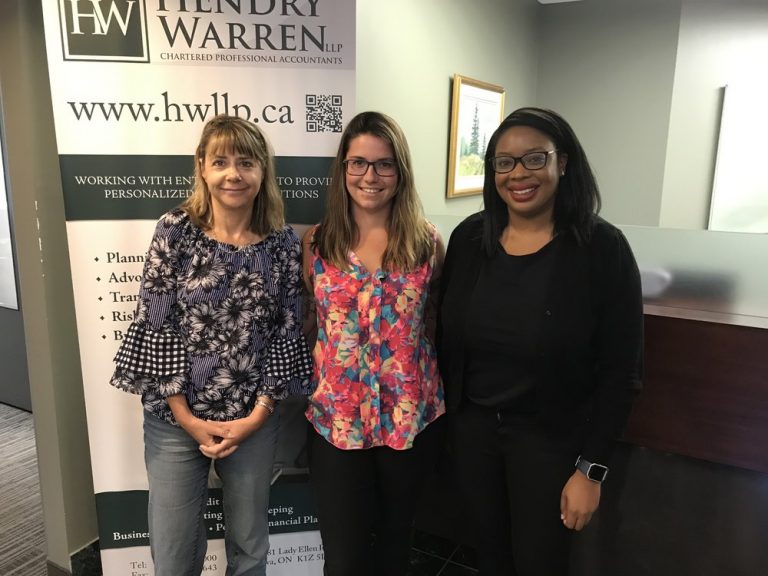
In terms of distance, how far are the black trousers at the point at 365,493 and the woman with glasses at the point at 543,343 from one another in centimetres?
15

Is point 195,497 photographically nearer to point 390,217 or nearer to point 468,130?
point 390,217

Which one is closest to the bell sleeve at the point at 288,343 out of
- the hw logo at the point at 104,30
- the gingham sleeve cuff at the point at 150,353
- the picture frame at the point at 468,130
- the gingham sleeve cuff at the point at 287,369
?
the gingham sleeve cuff at the point at 287,369

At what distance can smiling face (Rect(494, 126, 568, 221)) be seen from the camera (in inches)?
52.1

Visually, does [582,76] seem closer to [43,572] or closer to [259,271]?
[259,271]

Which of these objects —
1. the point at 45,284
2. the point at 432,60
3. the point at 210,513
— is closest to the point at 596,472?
the point at 210,513

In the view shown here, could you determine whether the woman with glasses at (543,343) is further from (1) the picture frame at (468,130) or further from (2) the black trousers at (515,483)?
(1) the picture frame at (468,130)

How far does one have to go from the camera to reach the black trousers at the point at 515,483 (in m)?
1.35

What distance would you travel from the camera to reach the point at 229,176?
4.70 feet

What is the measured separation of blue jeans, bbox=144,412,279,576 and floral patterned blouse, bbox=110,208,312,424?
0.29 ft

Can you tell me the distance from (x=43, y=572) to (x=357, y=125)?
2.07 metres

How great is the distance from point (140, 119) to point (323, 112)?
0.54 meters

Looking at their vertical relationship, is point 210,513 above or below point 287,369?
below

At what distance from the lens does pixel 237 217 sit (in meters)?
1.50

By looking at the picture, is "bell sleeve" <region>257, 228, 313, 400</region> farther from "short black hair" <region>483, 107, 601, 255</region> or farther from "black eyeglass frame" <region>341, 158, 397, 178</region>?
"short black hair" <region>483, 107, 601, 255</region>
